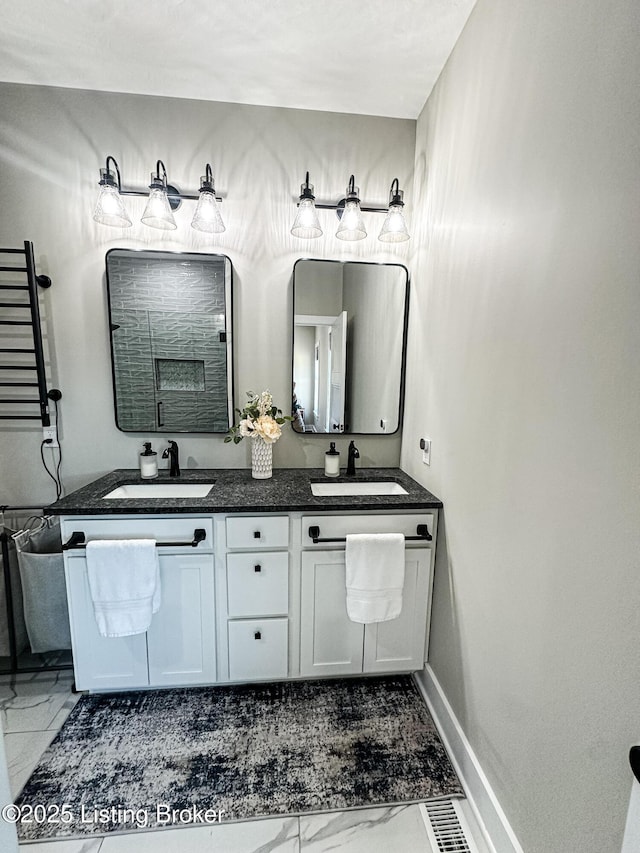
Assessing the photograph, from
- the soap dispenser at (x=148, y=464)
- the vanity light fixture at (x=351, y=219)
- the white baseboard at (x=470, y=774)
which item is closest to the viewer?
the white baseboard at (x=470, y=774)

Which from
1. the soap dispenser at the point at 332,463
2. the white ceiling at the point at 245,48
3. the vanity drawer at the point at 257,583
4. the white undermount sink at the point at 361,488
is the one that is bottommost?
the vanity drawer at the point at 257,583

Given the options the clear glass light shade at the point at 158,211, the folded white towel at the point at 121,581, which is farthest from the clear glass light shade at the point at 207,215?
the folded white towel at the point at 121,581

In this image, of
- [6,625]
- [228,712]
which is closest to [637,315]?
[228,712]

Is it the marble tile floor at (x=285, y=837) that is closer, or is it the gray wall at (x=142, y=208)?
the marble tile floor at (x=285, y=837)

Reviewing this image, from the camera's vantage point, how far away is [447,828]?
124 centimetres

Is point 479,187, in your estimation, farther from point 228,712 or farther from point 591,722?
point 228,712

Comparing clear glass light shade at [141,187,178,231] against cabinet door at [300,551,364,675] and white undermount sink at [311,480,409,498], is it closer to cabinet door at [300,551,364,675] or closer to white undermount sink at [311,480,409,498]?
white undermount sink at [311,480,409,498]

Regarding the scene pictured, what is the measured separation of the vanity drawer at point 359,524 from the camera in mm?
1634

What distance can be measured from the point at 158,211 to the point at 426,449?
1698 millimetres

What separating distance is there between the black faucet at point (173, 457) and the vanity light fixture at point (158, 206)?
109 cm

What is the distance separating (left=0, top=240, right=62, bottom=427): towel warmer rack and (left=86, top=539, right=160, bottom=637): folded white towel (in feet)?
2.72

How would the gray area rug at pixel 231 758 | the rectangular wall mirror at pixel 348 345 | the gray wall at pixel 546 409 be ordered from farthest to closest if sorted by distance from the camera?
the rectangular wall mirror at pixel 348 345 < the gray area rug at pixel 231 758 < the gray wall at pixel 546 409

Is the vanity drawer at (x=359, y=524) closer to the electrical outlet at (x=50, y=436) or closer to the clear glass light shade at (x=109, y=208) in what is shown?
the electrical outlet at (x=50, y=436)

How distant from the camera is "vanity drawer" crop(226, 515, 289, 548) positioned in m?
1.60
